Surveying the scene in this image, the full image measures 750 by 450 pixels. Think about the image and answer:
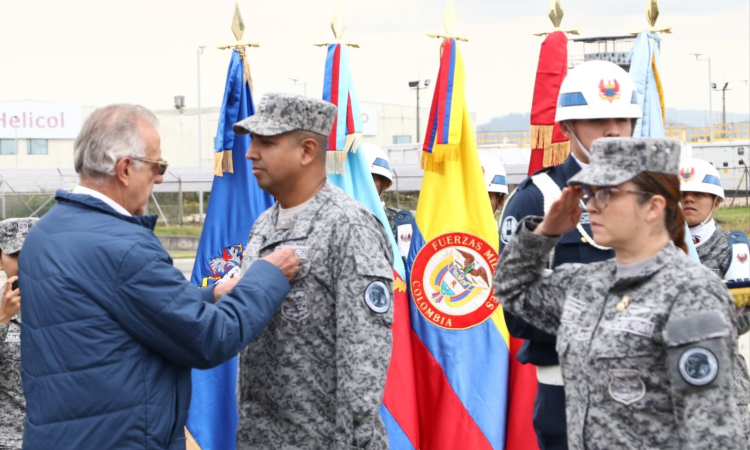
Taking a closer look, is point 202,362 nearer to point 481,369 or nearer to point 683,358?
point 683,358

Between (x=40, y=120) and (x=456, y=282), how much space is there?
1841 inches

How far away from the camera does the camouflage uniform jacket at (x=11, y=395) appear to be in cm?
391

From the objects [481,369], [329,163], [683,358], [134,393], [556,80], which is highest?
[556,80]

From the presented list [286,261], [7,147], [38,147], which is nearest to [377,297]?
[286,261]

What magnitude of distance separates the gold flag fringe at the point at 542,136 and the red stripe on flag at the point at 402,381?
3.75ft

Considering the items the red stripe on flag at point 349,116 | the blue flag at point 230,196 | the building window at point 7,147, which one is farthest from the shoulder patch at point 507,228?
the building window at point 7,147

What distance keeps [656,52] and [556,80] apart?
0.62 m

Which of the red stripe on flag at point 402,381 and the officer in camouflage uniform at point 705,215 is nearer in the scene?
the officer in camouflage uniform at point 705,215

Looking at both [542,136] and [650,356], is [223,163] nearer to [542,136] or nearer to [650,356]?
[542,136]

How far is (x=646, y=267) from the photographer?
98.9 inches

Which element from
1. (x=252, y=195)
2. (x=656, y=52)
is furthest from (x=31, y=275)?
(x=656, y=52)

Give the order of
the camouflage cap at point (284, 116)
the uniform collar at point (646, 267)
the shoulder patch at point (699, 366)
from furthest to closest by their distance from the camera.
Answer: the camouflage cap at point (284, 116) → the uniform collar at point (646, 267) → the shoulder patch at point (699, 366)

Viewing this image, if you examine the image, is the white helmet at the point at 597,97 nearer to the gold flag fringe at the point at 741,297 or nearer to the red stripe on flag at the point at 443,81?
the gold flag fringe at the point at 741,297

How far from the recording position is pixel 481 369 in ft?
18.4
